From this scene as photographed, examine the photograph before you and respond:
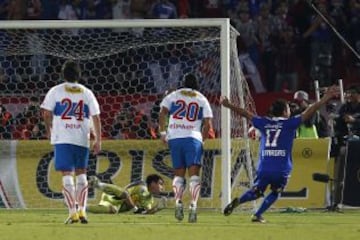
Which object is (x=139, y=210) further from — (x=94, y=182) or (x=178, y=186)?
(x=178, y=186)

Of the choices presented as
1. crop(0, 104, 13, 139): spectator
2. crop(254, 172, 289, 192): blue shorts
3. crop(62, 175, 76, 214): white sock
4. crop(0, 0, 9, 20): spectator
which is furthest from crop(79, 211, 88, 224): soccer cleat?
crop(0, 0, 9, 20): spectator

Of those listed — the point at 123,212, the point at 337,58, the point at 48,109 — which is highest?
the point at 337,58

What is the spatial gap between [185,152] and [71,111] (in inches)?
84.5

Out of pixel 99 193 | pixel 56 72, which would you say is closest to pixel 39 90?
pixel 56 72

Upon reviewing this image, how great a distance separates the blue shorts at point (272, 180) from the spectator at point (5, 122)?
264 inches

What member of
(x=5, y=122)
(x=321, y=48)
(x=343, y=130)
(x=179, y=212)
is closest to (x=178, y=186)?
(x=179, y=212)

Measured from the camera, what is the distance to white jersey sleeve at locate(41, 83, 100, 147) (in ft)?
52.2

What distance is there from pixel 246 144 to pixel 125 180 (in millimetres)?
2266

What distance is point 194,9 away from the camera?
2762cm

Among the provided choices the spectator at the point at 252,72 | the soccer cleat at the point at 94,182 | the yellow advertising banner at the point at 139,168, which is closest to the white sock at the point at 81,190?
the soccer cleat at the point at 94,182

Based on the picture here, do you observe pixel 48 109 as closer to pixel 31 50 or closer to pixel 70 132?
pixel 70 132

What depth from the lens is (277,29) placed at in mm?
26281

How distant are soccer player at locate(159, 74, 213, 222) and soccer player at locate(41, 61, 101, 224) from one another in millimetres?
1857

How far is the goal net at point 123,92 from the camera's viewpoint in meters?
20.6
